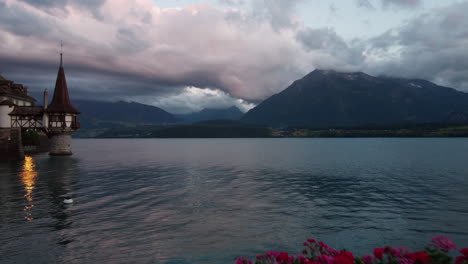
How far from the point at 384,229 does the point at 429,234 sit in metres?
2.98

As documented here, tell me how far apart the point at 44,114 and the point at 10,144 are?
14.0 metres

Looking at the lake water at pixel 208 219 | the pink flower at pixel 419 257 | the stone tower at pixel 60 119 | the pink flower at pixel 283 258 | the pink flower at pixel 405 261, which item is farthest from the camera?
the stone tower at pixel 60 119

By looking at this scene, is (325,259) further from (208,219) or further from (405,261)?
(208,219)

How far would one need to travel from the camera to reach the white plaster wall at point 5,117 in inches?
2985

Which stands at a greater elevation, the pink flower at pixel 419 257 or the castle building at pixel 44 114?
the castle building at pixel 44 114

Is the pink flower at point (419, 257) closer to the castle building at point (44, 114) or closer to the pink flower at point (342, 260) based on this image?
the pink flower at point (342, 260)

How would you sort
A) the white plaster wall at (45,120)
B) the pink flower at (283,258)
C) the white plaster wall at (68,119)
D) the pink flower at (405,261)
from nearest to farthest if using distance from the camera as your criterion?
the pink flower at (405,261) < the pink flower at (283,258) < the white plaster wall at (45,120) < the white plaster wall at (68,119)

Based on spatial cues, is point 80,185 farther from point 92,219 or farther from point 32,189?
point 92,219

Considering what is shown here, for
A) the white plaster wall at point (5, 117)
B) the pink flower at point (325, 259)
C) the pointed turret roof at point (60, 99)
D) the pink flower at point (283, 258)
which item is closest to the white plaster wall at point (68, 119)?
the pointed turret roof at point (60, 99)

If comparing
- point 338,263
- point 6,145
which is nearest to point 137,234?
point 338,263

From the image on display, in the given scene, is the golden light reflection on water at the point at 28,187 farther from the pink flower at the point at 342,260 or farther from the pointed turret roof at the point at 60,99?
the pointed turret roof at the point at 60,99

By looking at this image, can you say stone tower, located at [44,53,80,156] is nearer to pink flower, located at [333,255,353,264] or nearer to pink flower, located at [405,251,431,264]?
pink flower, located at [333,255,353,264]

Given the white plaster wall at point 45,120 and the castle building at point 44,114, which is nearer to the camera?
the castle building at point 44,114

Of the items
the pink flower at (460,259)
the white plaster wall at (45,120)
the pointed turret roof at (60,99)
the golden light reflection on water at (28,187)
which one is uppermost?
the pointed turret roof at (60,99)
